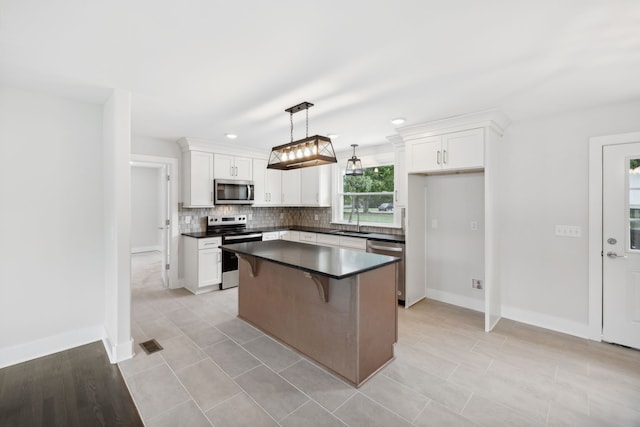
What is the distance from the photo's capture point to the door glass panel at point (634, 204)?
2.81m

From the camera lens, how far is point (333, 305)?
94.7 inches

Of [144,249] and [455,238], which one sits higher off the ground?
[455,238]

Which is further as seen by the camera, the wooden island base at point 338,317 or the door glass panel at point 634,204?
the door glass panel at point 634,204

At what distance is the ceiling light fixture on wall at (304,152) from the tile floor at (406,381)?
1773mm

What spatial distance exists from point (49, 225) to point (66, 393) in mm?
1486

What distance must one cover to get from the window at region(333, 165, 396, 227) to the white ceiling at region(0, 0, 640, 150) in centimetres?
182

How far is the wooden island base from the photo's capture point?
227 cm

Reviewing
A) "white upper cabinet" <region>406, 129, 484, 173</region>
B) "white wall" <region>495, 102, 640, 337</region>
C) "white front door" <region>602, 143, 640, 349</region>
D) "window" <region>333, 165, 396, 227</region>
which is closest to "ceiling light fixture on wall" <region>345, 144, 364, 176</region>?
"window" <region>333, 165, 396, 227</region>

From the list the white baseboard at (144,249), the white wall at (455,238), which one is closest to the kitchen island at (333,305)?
the white wall at (455,238)

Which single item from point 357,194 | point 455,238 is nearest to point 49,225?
point 357,194

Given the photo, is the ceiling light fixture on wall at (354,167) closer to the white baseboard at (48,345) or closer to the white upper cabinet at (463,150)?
the white upper cabinet at (463,150)

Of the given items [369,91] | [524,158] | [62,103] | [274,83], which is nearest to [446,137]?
[524,158]

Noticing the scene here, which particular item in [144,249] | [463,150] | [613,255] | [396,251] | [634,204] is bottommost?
[144,249]

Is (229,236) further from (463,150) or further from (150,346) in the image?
(463,150)
